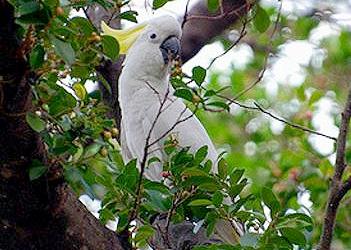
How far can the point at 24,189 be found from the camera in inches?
60.6

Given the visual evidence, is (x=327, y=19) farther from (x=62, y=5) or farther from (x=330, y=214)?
(x=62, y=5)

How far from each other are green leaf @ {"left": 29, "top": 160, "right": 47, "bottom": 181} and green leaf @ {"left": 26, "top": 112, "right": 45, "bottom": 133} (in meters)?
0.11

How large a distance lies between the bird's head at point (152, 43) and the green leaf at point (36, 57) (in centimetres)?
119

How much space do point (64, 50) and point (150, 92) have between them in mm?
1124

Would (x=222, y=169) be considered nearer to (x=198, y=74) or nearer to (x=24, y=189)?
(x=198, y=74)

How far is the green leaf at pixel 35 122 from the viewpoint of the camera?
54.4 inches

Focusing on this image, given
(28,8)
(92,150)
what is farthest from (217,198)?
(28,8)

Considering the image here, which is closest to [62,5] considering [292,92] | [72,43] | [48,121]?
[72,43]

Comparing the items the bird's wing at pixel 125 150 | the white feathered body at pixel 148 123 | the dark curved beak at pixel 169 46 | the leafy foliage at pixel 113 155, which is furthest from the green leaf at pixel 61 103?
the dark curved beak at pixel 169 46

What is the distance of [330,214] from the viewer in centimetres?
169

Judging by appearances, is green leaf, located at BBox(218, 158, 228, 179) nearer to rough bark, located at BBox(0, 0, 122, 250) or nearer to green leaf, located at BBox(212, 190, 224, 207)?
green leaf, located at BBox(212, 190, 224, 207)

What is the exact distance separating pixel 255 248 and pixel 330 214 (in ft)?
0.79

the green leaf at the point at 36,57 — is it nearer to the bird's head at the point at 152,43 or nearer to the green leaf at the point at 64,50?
the green leaf at the point at 64,50

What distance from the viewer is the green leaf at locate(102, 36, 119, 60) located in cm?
154
